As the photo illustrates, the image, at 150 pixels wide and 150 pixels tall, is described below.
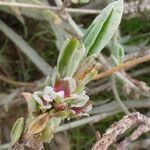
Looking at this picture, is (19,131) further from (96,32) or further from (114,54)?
(114,54)

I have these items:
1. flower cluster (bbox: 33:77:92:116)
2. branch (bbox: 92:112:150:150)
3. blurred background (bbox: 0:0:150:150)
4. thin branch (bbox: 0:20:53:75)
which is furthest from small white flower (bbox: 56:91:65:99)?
thin branch (bbox: 0:20:53:75)

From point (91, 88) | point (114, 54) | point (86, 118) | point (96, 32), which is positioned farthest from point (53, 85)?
point (91, 88)

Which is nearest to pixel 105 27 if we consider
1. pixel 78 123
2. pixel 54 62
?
pixel 78 123

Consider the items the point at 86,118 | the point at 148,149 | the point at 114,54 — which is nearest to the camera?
the point at 114,54

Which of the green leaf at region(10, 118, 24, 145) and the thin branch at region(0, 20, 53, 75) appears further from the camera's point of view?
the thin branch at region(0, 20, 53, 75)

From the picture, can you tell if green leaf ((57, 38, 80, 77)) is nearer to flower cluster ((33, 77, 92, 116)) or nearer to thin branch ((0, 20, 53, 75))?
flower cluster ((33, 77, 92, 116))
